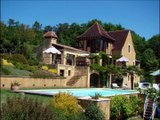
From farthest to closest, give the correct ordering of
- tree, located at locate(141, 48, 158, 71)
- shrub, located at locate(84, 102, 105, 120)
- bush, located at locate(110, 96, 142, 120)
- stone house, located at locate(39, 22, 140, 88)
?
tree, located at locate(141, 48, 158, 71) < stone house, located at locate(39, 22, 140, 88) < bush, located at locate(110, 96, 142, 120) < shrub, located at locate(84, 102, 105, 120)

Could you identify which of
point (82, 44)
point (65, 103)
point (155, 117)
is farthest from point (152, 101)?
point (82, 44)

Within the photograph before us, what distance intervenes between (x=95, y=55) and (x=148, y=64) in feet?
97.6

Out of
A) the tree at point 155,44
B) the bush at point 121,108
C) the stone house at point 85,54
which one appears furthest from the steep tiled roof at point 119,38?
the bush at point 121,108

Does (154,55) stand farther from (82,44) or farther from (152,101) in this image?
(152,101)

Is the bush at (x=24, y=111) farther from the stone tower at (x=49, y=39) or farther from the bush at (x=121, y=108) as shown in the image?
the stone tower at (x=49, y=39)

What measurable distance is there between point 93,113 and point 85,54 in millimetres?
28618

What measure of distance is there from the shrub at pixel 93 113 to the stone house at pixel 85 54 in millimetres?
21038

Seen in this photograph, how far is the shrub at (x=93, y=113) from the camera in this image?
1258 centimetres

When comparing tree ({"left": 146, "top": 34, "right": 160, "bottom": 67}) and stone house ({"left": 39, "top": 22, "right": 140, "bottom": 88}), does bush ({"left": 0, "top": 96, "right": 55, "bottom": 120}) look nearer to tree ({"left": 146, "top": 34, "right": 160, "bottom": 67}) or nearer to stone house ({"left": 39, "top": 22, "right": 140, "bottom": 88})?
stone house ({"left": 39, "top": 22, "right": 140, "bottom": 88})

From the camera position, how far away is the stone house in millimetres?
35969

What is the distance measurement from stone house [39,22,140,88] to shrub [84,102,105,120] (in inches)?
828

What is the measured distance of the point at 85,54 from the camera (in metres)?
41.1

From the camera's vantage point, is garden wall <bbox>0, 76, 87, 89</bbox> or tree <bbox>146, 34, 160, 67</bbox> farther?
tree <bbox>146, 34, 160, 67</bbox>

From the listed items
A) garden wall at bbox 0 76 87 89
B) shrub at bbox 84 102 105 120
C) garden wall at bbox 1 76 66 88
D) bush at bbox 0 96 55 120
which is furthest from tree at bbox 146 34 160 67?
bush at bbox 0 96 55 120
